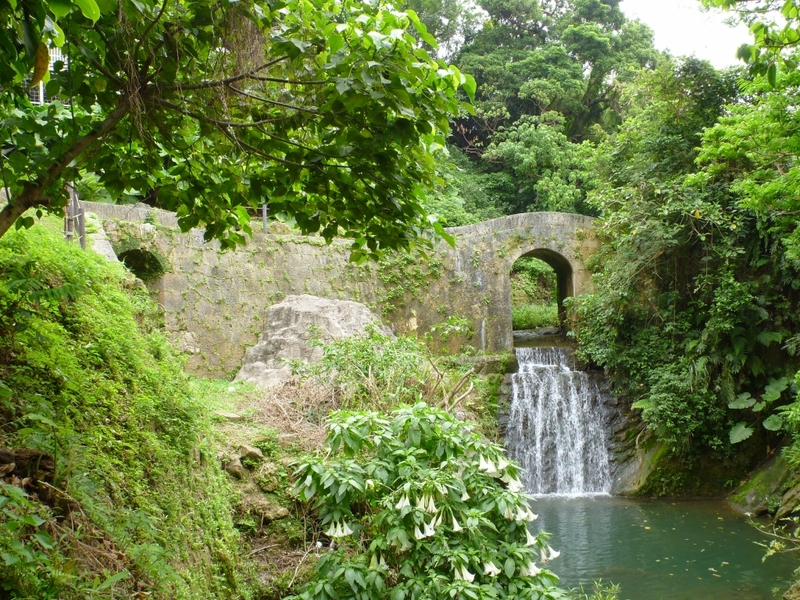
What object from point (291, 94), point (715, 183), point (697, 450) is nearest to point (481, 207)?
point (715, 183)

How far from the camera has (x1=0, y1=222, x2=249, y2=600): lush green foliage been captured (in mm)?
2533

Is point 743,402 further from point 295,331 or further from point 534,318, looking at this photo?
point 534,318

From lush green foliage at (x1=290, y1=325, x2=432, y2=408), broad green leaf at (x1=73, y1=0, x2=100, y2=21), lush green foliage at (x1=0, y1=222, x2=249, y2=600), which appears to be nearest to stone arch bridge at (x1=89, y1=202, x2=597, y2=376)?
lush green foliage at (x1=290, y1=325, x2=432, y2=408)

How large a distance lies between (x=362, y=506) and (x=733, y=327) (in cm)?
783

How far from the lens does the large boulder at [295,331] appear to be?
9.88 meters

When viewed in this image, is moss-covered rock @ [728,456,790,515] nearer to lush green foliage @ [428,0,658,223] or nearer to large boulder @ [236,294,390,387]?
large boulder @ [236,294,390,387]

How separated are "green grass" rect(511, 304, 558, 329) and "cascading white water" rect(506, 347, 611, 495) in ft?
16.5

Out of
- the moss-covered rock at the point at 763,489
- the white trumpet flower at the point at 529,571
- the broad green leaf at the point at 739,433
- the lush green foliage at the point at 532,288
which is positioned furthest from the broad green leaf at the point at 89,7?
the lush green foliage at the point at 532,288

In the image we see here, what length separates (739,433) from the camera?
10.3 meters

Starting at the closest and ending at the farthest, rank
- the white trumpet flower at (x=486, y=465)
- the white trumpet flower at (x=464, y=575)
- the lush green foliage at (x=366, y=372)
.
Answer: the white trumpet flower at (x=464, y=575), the white trumpet flower at (x=486, y=465), the lush green foliage at (x=366, y=372)

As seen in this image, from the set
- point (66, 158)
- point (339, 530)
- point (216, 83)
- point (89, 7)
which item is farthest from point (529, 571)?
point (89, 7)

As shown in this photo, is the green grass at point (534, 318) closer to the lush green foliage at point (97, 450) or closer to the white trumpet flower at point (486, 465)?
the white trumpet flower at point (486, 465)

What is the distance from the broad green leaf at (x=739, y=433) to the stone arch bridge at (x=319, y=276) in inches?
180

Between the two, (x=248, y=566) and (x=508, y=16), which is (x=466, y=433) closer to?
(x=248, y=566)
